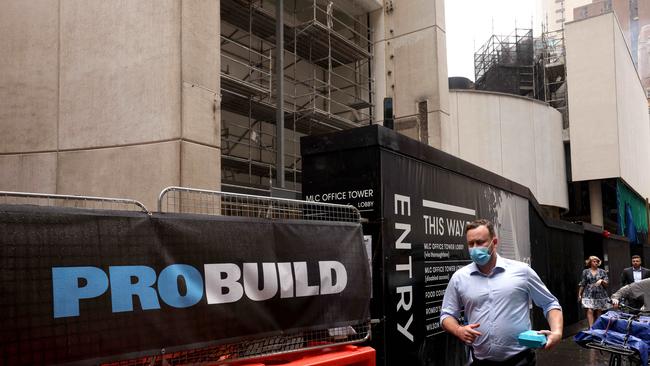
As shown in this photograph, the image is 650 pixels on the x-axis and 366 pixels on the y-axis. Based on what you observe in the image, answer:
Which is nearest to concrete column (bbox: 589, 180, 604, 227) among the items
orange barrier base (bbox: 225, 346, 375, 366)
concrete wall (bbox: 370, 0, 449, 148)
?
concrete wall (bbox: 370, 0, 449, 148)

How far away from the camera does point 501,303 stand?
4074 millimetres

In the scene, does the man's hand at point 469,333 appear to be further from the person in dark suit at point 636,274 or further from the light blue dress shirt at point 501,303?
the person in dark suit at point 636,274

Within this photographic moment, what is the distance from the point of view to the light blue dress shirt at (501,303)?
159 inches

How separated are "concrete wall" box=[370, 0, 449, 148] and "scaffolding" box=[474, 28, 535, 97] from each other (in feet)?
76.0

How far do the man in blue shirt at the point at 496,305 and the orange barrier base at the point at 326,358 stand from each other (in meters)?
0.95

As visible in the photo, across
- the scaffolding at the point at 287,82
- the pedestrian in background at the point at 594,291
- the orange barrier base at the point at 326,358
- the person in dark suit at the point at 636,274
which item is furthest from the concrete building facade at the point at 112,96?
the person in dark suit at the point at 636,274

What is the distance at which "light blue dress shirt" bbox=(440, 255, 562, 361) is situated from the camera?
13.3 ft

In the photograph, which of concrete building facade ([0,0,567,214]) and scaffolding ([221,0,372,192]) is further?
scaffolding ([221,0,372,192])

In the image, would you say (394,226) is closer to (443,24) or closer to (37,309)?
(37,309)

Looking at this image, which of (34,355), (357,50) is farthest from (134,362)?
(357,50)

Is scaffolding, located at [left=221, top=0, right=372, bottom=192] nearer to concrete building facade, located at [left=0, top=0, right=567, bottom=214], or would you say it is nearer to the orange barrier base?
concrete building facade, located at [left=0, top=0, right=567, bottom=214]

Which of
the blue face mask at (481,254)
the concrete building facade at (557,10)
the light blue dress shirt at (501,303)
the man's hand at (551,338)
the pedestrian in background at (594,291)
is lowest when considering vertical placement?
the pedestrian in background at (594,291)

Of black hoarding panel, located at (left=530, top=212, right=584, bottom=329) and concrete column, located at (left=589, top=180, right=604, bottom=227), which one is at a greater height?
concrete column, located at (left=589, top=180, right=604, bottom=227)

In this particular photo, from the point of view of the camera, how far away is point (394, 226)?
600 centimetres
